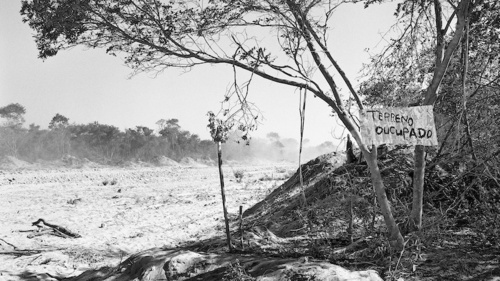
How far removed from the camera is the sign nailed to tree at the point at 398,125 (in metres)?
3.82

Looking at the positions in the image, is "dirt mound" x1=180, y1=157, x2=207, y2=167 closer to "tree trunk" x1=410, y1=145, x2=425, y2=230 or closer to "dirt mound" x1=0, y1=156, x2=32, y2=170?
"dirt mound" x1=0, y1=156, x2=32, y2=170

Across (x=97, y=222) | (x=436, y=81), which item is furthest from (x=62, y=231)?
(x=436, y=81)

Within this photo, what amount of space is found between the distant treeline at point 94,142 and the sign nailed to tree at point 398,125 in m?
32.5

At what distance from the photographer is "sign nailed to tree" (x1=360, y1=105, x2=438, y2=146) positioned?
3.82m

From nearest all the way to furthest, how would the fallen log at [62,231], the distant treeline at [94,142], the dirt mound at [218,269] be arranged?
the dirt mound at [218,269]
the fallen log at [62,231]
the distant treeline at [94,142]

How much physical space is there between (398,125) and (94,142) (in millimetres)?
35626

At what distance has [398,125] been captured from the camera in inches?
153

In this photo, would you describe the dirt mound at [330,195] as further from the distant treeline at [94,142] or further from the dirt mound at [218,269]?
the distant treeline at [94,142]

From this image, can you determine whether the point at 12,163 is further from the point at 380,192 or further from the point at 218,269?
the point at 380,192

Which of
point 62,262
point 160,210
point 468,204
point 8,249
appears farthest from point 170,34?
point 160,210

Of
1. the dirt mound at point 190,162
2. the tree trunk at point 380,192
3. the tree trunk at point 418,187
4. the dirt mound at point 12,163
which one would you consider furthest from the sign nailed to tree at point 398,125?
the dirt mound at point 190,162

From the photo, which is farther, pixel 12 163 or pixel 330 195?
pixel 12 163

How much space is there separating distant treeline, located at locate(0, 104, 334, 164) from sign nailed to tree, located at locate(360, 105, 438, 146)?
32.5m

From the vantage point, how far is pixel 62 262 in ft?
19.9
